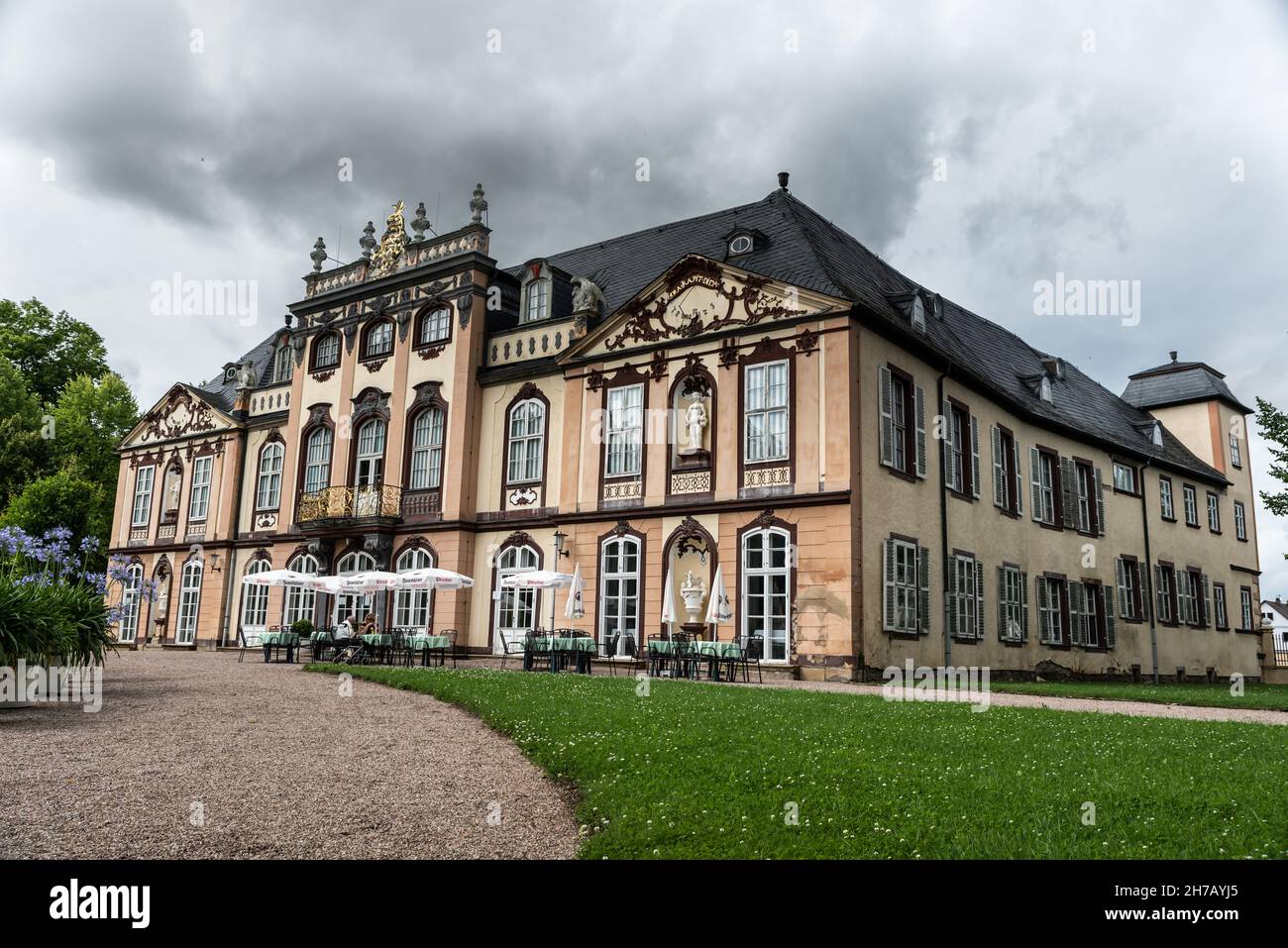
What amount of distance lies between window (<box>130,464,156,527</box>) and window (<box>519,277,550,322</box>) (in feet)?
58.9

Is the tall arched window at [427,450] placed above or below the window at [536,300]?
below

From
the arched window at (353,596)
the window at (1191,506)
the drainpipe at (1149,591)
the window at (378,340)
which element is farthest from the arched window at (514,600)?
the window at (1191,506)

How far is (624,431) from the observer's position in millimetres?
24469

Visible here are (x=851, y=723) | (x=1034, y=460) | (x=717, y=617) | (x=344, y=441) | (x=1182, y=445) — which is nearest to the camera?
(x=851, y=723)

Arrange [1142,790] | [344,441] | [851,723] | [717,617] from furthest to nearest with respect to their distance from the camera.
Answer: [344,441]
[717,617]
[851,723]
[1142,790]

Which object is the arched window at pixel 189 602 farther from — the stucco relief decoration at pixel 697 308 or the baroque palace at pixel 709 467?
the stucco relief decoration at pixel 697 308

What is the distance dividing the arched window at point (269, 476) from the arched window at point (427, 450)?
667 cm

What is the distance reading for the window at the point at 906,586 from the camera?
68.8ft

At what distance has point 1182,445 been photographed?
36.9 m

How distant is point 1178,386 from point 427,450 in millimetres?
27352

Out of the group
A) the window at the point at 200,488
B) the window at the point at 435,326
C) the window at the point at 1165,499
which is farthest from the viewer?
the window at the point at 200,488
